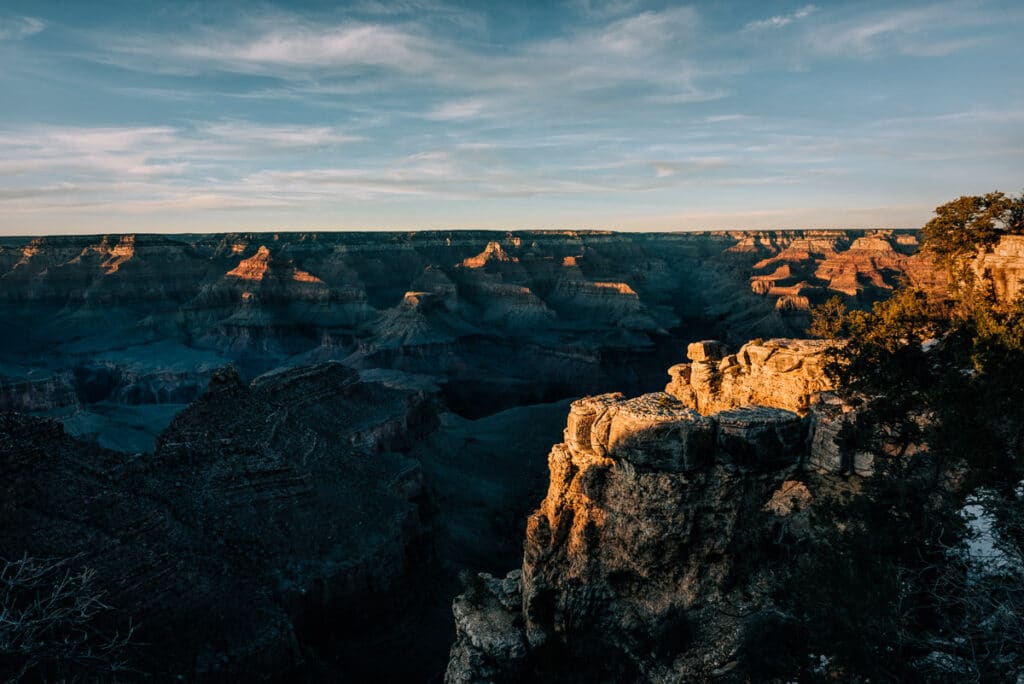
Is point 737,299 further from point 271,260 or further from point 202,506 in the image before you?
point 202,506

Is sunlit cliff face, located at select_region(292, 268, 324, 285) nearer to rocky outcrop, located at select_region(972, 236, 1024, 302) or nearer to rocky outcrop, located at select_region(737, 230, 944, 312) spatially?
rocky outcrop, located at select_region(737, 230, 944, 312)

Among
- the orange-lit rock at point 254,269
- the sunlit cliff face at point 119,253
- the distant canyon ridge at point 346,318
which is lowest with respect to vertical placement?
the distant canyon ridge at point 346,318

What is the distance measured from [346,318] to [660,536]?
4099 inches

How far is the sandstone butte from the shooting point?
16.2 m

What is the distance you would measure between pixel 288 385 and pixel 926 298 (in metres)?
35.9

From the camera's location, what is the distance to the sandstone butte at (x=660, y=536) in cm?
1616

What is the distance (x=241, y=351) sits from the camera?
100 meters

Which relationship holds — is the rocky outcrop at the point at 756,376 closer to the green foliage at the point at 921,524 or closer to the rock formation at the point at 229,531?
the green foliage at the point at 921,524

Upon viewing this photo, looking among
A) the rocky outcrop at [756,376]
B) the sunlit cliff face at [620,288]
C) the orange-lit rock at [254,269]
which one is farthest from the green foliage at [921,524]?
the orange-lit rock at [254,269]

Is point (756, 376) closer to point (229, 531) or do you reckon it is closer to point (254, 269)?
point (229, 531)

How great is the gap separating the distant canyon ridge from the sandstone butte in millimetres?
47375

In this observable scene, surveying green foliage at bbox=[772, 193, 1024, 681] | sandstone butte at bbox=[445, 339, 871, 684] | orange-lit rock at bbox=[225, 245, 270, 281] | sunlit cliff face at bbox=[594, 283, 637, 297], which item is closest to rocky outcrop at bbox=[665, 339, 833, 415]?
green foliage at bbox=[772, 193, 1024, 681]

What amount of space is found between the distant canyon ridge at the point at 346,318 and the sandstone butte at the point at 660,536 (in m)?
47.4

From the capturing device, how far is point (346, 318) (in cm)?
11369
